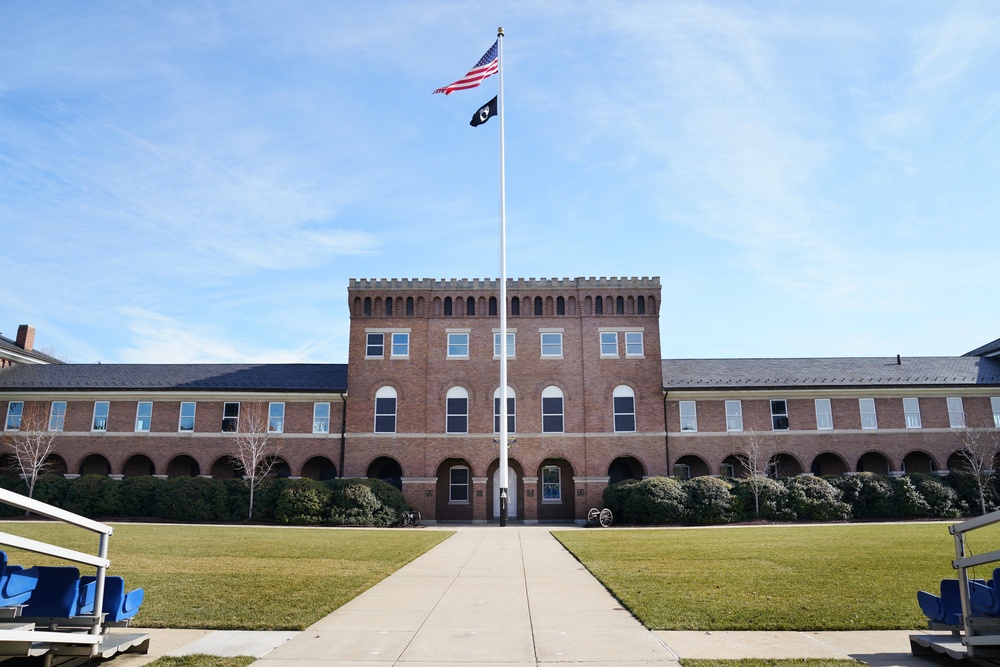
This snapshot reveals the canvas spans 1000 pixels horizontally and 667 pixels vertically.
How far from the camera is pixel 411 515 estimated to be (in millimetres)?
37250

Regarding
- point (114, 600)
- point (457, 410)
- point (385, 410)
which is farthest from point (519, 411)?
point (114, 600)

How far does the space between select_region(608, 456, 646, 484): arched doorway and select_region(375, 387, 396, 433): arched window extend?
1281 cm

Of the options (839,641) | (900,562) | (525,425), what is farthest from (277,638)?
(525,425)

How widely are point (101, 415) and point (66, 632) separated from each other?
3897 cm

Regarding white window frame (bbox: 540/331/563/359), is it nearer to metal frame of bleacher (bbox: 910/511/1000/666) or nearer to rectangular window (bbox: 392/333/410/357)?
rectangular window (bbox: 392/333/410/357)

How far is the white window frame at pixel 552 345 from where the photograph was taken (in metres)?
41.6

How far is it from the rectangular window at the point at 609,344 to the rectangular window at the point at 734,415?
23.6 ft

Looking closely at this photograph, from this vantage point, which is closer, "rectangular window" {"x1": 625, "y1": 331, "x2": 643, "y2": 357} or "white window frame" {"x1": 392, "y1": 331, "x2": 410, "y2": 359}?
"rectangular window" {"x1": 625, "y1": 331, "x2": 643, "y2": 357}

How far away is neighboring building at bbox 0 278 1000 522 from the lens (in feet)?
133

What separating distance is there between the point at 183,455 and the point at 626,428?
25.6m

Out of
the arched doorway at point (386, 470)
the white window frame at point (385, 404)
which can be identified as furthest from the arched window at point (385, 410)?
the arched doorway at point (386, 470)

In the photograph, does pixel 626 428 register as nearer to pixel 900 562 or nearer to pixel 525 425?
pixel 525 425

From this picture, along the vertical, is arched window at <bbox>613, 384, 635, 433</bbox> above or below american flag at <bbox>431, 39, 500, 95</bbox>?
below

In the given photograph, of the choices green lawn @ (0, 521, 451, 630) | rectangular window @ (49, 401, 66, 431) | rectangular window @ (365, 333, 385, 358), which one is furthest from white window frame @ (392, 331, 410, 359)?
rectangular window @ (49, 401, 66, 431)
